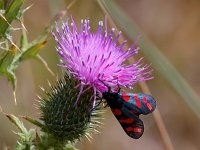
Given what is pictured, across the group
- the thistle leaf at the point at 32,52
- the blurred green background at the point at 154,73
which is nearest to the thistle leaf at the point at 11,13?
the thistle leaf at the point at 32,52

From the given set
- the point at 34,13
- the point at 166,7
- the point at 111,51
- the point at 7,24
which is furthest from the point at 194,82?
the point at 7,24

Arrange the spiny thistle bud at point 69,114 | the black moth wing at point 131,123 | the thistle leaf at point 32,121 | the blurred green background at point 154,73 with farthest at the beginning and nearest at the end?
the blurred green background at point 154,73 → the spiny thistle bud at point 69,114 → the black moth wing at point 131,123 → the thistle leaf at point 32,121

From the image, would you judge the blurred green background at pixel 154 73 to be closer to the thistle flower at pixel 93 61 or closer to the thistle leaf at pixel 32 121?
the thistle flower at pixel 93 61

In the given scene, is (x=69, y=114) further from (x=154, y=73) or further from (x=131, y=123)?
(x=154, y=73)

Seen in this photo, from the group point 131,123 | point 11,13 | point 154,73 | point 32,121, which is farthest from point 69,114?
point 154,73

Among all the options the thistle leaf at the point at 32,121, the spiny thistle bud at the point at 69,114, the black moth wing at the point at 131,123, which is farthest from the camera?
the spiny thistle bud at the point at 69,114

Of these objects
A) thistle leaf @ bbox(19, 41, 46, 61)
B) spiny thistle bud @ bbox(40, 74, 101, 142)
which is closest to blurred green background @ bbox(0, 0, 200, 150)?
thistle leaf @ bbox(19, 41, 46, 61)

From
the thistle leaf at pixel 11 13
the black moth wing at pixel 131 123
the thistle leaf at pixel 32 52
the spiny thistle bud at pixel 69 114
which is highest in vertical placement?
the thistle leaf at pixel 11 13
